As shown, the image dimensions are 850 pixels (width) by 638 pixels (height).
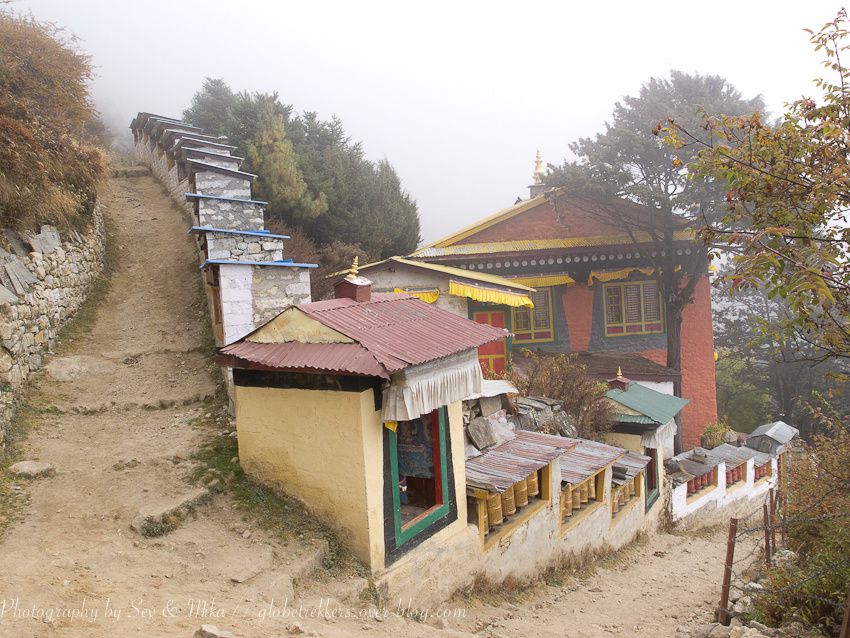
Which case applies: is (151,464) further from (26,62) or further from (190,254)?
(26,62)

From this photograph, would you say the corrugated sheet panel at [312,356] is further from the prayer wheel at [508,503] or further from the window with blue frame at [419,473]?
the prayer wheel at [508,503]

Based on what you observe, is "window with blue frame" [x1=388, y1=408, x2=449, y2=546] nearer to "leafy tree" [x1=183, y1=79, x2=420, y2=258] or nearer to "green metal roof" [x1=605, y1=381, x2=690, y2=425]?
"green metal roof" [x1=605, y1=381, x2=690, y2=425]

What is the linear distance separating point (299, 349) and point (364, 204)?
1566 cm

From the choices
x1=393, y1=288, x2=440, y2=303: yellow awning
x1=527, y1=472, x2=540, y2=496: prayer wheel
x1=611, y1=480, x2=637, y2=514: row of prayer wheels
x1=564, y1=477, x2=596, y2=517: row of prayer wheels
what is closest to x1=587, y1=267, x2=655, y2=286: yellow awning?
x1=393, y1=288, x2=440, y2=303: yellow awning

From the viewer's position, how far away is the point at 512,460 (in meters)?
8.52

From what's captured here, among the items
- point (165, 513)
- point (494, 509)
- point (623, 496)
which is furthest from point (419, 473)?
point (623, 496)

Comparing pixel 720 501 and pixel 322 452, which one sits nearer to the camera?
pixel 322 452

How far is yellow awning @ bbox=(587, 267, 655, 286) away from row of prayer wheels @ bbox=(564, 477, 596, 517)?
40.6ft

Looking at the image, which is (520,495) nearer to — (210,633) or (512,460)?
(512,460)

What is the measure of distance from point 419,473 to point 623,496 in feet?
21.5

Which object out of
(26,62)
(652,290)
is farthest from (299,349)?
(652,290)

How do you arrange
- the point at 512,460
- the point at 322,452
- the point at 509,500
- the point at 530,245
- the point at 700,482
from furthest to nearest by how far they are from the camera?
the point at 530,245
the point at 700,482
the point at 512,460
the point at 509,500
the point at 322,452

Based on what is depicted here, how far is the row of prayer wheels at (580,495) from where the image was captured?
990 cm

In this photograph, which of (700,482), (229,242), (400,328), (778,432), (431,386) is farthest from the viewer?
(778,432)
